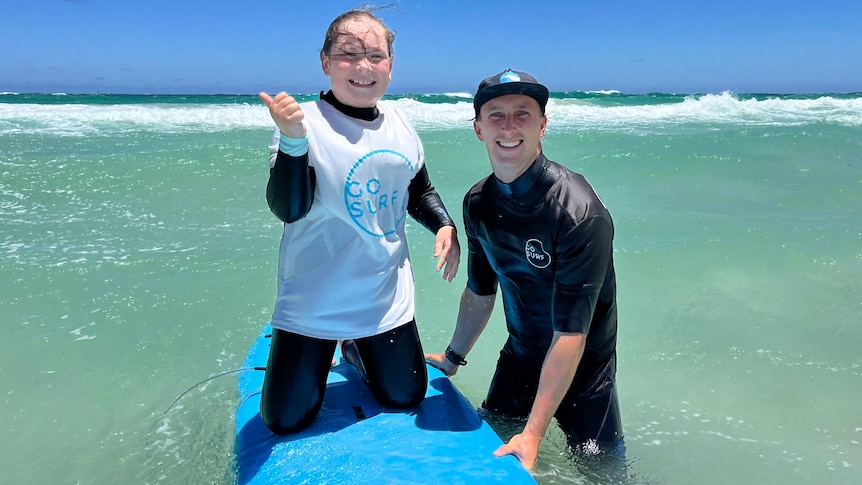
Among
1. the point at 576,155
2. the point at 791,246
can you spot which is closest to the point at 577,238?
the point at 791,246

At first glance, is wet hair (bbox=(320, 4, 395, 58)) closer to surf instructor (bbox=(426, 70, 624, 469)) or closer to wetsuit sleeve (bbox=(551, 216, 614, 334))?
surf instructor (bbox=(426, 70, 624, 469))

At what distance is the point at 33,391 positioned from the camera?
3.52m

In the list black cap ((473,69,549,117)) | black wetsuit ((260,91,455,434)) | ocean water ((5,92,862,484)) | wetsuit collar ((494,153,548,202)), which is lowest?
ocean water ((5,92,862,484))

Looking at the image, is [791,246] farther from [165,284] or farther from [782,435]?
[165,284]

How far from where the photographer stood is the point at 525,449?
2135 millimetres

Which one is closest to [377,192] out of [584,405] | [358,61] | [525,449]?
[358,61]

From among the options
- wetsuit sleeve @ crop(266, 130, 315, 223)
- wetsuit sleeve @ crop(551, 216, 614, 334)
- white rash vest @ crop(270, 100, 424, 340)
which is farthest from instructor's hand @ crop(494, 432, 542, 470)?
wetsuit sleeve @ crop(266, 130, 315, 223)

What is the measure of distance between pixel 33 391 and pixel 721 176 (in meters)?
8.92

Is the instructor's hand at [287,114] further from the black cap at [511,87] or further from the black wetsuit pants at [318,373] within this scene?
the black wetsuit pants at [318,373]

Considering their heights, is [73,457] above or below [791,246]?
below

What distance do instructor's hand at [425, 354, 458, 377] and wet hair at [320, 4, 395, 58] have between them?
143 centimetres

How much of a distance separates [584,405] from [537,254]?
0.69 m

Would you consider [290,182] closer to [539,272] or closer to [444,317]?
[539,272]

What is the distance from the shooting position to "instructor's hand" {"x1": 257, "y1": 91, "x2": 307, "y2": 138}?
1836mm
